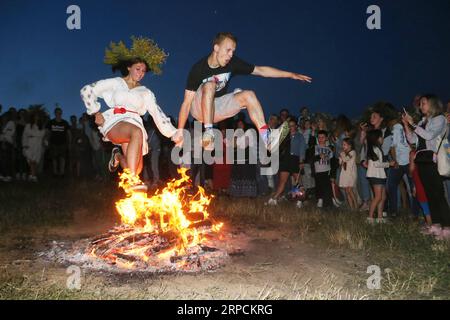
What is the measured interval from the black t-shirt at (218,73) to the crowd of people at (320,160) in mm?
2728

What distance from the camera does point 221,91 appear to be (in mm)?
4750

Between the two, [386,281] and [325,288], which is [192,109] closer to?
[325,288]

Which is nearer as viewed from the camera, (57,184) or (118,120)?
(118,120)

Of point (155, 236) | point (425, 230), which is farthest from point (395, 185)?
point (155, 236)

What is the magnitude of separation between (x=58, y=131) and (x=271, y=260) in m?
10.8

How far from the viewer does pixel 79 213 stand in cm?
771

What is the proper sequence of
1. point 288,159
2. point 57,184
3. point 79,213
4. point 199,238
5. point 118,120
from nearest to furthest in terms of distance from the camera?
point 118,120
point 199,238
point 79,213
point 288,159
point 57,184

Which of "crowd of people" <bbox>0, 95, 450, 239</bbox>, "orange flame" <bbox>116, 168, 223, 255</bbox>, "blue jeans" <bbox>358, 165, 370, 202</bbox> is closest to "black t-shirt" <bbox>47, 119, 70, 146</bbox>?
"crowd of people" <bbox>0, 95, 450, 239</bbox>

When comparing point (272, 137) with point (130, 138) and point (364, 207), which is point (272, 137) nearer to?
point (130, 138)

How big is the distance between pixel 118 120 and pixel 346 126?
5.14m

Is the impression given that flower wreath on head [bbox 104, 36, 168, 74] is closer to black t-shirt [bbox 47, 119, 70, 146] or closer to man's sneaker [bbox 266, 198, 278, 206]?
man's sneaker [bbox 266, 198, 278, 206]

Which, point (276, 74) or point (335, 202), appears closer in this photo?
point (276, 74)

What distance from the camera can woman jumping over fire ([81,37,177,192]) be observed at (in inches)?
197
